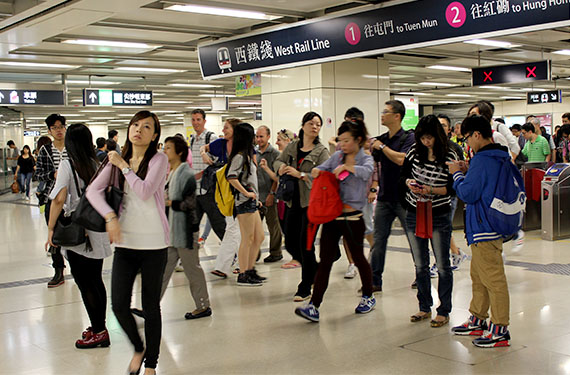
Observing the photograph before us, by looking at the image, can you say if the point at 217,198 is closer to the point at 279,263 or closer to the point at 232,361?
the point at 279,263

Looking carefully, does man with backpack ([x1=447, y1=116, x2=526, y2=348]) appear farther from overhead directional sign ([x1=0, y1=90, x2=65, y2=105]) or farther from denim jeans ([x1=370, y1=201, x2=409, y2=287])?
overhead directional sign ([x1=0, y1=90, x2=65, y2=105])

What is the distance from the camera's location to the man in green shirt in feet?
42.3

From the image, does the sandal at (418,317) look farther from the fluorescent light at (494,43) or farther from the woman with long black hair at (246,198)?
the fluorescent light at (494,43)

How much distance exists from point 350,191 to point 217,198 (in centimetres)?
190

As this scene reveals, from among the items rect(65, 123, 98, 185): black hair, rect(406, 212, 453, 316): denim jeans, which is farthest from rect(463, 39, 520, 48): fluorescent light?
rect(65, 123, 98, 185): black hair

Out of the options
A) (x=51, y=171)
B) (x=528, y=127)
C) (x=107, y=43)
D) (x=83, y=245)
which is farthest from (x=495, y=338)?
(x=107, y=43)

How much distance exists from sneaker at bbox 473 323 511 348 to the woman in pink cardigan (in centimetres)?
224

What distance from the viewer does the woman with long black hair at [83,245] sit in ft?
15.5

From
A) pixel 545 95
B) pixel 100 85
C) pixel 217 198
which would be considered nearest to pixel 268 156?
pixel 217 198

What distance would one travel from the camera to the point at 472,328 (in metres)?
4.85

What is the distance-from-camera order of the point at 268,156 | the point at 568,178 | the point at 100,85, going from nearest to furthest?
the point at 268,156 → the point at 568,178 → the point at 100,85

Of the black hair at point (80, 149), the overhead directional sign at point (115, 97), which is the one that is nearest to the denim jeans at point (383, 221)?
the black hair at point (80, 149)

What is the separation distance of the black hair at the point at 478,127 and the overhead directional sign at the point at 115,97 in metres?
14.6

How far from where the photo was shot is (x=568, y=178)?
32.3 feet
